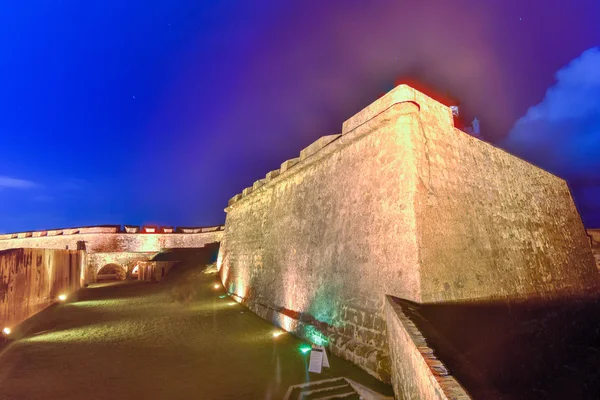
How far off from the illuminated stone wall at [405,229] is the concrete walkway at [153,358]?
0.96m

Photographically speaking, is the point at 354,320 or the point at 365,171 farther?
the point at 365,171

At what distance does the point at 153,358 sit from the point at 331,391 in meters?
3.35

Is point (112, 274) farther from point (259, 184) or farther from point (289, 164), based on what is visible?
point (289, 164)

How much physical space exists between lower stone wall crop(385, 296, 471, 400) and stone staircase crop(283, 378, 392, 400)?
17.0 inches

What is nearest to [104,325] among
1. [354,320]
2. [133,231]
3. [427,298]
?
[354,320]

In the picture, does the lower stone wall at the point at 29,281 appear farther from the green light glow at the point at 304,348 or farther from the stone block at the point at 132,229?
the stone block at the point at 132,229

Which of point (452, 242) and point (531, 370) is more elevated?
point (452, 242)

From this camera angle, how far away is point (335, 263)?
6.24 meters

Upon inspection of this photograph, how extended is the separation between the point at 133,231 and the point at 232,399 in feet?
98.0

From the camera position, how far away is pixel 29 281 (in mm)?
8250

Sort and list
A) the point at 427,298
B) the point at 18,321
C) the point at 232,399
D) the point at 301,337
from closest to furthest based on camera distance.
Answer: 1. the point at 232,399
2. the point at 427,298
3. the point at 301,337
4. the point at 18,321

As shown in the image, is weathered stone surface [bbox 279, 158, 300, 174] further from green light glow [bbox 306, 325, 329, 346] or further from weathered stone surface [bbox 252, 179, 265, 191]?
green light glow [bbox 306, 325, 329, 346]

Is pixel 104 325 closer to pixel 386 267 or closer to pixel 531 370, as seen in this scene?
pixel 386 267

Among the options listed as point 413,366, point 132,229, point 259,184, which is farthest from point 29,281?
point 132,229
